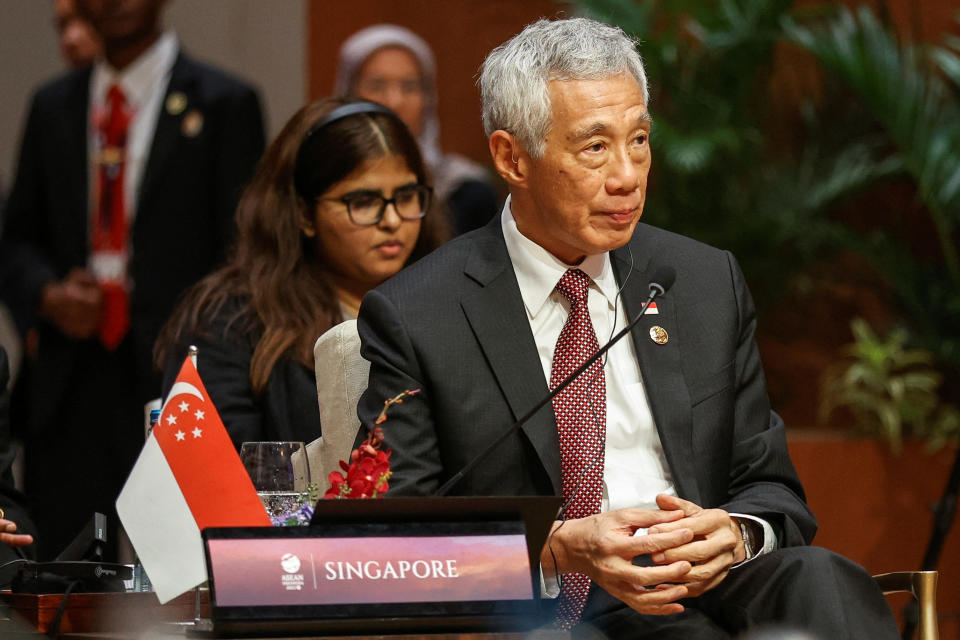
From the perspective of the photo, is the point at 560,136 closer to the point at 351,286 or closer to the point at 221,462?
the point at 221,462

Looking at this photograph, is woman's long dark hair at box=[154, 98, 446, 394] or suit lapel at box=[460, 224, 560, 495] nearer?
suit lapel at box=[460, 224, 560, 495]

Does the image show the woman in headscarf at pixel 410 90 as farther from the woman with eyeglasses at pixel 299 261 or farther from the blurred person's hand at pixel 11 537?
the blurred person's hand at pixel 11 537

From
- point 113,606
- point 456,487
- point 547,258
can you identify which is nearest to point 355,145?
point 547,258

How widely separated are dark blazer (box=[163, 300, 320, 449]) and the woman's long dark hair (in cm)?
2

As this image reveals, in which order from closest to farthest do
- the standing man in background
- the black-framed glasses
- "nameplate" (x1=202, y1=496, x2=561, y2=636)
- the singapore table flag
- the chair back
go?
"nameplate" (x1=202, y1=496, x2=561, y2=636) → the singapore table flag → the chair back → the black-framed glasses → the standing man in background

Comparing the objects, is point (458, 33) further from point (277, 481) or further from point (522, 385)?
point (277, 481)

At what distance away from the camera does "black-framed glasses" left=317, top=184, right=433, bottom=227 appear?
3.49 metres

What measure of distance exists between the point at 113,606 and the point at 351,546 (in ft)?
1.84

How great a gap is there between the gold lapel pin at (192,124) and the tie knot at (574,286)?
223 centimetres

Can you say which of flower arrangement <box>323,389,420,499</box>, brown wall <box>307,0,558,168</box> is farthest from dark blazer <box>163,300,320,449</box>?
brown wall <box>307,0,558,168</box>

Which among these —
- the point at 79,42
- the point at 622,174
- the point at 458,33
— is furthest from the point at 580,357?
the point at 458,33

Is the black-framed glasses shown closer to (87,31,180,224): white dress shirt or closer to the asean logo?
(87,31,180,224): white dress shirt

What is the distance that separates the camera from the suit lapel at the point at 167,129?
4.50 meters

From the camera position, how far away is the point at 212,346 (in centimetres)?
345
